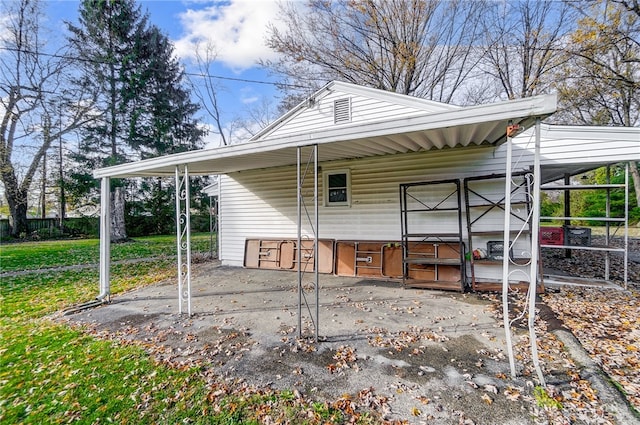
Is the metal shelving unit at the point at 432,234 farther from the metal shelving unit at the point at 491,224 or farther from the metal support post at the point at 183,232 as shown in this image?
the metal support post at the point at 183,232

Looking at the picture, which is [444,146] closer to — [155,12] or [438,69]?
[438,69]

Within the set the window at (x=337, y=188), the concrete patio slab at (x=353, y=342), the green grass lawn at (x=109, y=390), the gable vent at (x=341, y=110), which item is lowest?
the green grass lawn at (x=109, y=390)

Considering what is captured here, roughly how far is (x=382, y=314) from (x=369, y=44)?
1243 centimetres

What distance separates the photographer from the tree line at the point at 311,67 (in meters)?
11.8

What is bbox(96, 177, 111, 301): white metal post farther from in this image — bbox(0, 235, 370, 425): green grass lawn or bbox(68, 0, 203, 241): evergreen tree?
bbox(68, 0, 203, 241): evergreen tree

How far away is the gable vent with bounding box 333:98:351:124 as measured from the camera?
294 inches

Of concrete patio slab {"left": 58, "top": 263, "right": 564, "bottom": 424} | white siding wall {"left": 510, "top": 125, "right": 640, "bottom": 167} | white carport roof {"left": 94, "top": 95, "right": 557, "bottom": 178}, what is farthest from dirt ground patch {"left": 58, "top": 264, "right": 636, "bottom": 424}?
white siding wall {"left": 510, "top": 125, "right": 640, "bottom": 167}

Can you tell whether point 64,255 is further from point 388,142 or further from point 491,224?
point 491,224

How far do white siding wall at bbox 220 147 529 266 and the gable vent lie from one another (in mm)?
1350

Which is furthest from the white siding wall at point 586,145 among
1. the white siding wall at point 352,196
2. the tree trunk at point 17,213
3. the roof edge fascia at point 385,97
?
the tree trunk at point 17,213

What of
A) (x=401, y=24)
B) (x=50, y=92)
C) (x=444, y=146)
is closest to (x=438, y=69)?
(x=401, y=24)

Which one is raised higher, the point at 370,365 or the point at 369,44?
the point at 369,44

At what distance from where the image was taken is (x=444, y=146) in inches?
226

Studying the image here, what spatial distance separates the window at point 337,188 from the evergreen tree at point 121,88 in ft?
46.8
